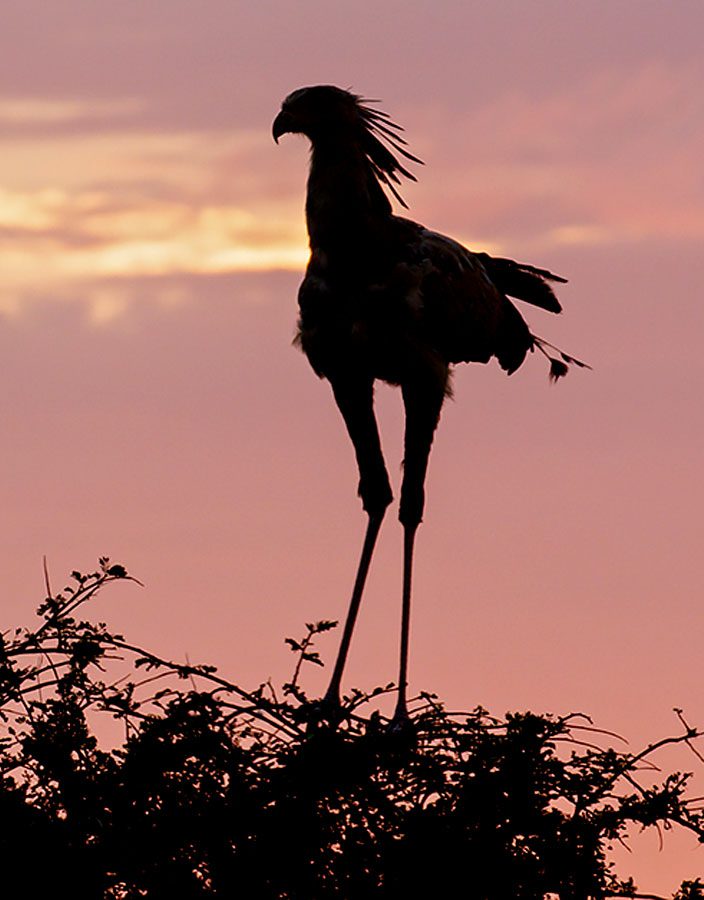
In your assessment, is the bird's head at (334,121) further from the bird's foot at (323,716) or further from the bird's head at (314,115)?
the bird's foot at (323,716)

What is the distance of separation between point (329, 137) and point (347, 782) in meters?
4.14

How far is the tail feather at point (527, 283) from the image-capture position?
1188 cm

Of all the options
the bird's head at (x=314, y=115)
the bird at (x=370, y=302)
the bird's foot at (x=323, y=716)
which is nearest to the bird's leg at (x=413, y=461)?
the bird at (x=370, y=302)

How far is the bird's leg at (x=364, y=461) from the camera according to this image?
1028 centimetres

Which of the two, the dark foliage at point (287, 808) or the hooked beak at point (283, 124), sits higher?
the hooked beak at point (283, 124)

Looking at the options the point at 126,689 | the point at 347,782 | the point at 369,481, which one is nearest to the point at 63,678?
the point at 126,689

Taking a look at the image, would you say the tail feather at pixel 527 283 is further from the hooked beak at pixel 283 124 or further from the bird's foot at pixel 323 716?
the bird's foot at pixel 323 716

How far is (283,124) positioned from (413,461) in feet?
6.63

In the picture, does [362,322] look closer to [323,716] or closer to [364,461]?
[364,461]

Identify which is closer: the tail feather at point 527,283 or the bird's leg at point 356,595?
the bird's leg at point 356,595

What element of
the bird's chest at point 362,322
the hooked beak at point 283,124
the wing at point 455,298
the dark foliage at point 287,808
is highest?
the hooked beak at point 283,124

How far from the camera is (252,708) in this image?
304 inches

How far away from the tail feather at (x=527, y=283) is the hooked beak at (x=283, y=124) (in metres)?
2.16

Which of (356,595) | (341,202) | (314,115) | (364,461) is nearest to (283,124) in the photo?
(314,115)
